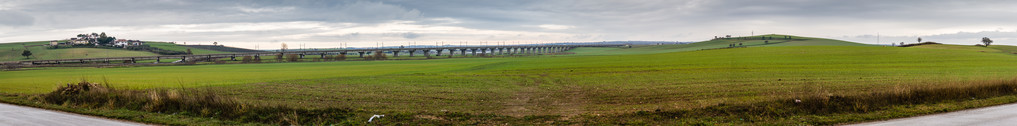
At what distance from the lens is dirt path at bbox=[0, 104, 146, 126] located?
16.6 m

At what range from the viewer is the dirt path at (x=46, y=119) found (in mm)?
16562

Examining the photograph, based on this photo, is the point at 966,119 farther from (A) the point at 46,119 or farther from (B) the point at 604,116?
(A) the point at 46,119

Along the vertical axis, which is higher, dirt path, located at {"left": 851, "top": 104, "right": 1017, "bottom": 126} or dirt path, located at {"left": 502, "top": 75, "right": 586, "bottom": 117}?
dirt path, located at {"left": 851, "top": 104, "right": 1017, "bottom": 126}

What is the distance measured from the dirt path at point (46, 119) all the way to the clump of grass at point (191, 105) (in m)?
1.32

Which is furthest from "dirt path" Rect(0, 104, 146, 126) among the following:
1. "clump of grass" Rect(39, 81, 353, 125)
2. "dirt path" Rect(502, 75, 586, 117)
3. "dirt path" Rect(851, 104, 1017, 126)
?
"dirt path" Rect(851, 104, 1017, 126)

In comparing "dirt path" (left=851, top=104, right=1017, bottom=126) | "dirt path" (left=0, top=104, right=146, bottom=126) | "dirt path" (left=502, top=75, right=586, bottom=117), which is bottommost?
"dirt path" (left=0, top=104, right=146, bottom=126)

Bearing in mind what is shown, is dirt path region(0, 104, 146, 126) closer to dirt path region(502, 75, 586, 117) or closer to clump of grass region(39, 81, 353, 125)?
clump of grass region(39, 81, 353, 125)

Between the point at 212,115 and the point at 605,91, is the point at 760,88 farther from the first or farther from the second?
the point at 212,115

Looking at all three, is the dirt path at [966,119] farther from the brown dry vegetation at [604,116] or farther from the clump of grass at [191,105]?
the clump of grass at [191,105]

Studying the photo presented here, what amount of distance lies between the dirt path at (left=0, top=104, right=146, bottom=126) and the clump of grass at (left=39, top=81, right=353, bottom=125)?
4.32 feet

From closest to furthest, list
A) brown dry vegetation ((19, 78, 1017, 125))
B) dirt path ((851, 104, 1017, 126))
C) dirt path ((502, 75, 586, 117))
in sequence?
1. dirt path ((851, 104, 1017, 126))
2. brown dry vegetation ((19, 78, 1017, 125))
3. dirt path ((502, 75, 586, 117))

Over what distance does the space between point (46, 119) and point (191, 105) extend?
385cm

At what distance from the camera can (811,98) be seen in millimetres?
16562

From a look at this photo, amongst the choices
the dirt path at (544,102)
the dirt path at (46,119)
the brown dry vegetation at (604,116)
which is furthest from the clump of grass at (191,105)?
the dirt path at (544,102)
